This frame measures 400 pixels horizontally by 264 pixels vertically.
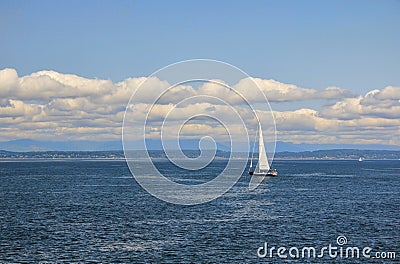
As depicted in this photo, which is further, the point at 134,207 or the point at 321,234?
the point at 134,207

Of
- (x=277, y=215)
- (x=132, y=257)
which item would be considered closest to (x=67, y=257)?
(x=132, y=257)

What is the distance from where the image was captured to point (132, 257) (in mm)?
62750

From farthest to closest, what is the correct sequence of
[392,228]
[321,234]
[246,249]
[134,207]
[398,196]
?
1. [398,196]
2. [134,207]
3. [392,228]
4. [321,234]
5. [246,249]

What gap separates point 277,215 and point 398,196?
53943 millimetres

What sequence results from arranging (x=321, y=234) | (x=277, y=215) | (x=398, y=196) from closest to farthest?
(x=321, y=234) → (x=277, y=215) → (x=398, y=196)

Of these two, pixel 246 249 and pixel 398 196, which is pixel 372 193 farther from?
pixel 246 249

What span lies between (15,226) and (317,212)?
51.3 meters

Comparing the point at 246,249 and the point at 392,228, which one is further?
the point at 392,228

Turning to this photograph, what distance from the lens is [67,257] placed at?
205 ft

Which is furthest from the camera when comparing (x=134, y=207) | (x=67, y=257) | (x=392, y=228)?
(x=134, y=207)

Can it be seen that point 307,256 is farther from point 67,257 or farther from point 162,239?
point 67,257

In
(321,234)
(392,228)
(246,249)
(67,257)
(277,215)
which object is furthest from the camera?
(277,215)

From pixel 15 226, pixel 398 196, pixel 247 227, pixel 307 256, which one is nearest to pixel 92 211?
pixel 15 226

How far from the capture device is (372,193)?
481ft
